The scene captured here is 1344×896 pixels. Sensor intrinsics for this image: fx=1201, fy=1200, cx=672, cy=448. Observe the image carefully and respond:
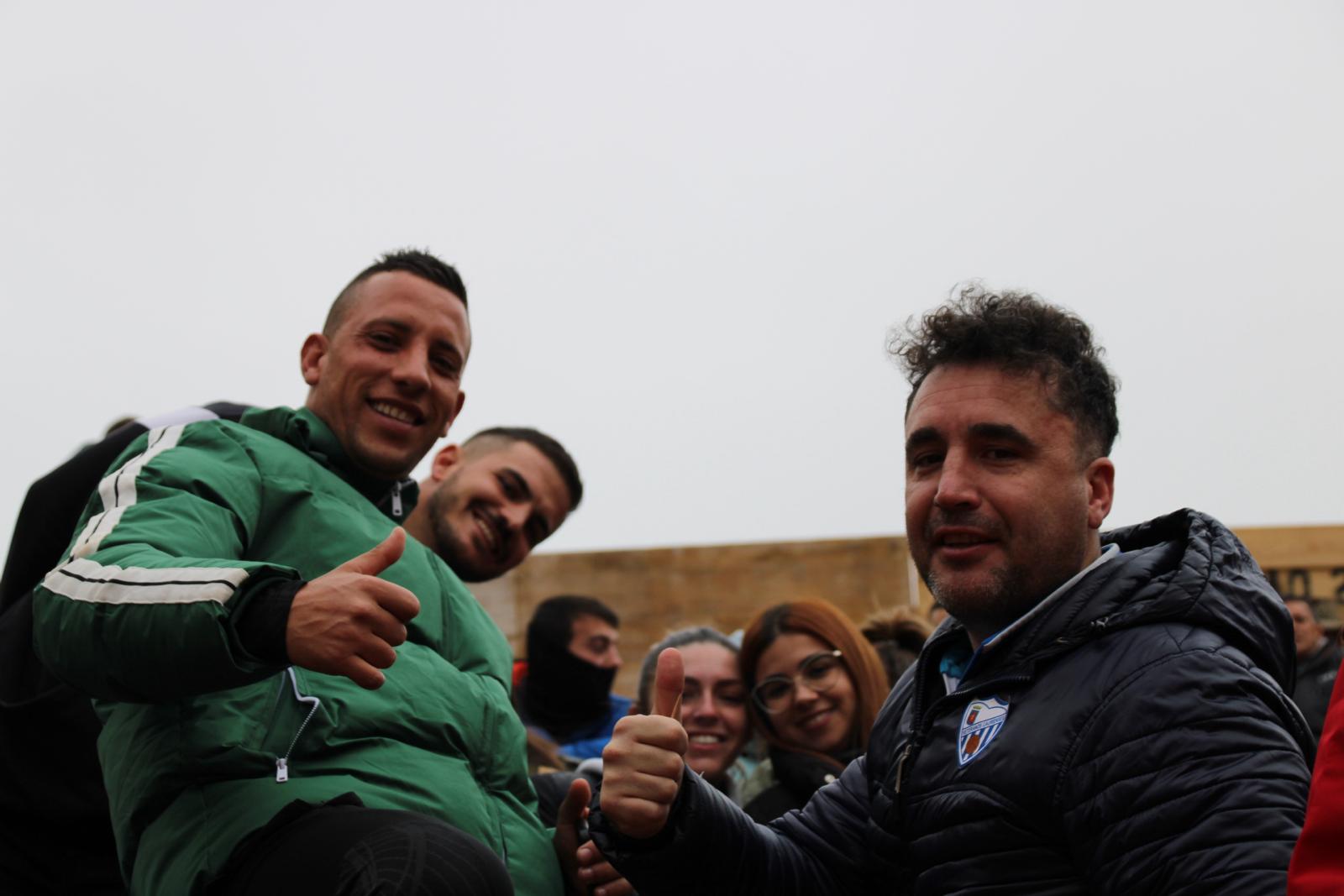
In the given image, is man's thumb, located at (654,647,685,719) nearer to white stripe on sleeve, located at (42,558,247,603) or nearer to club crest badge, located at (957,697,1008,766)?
club crest badge, located at (957,697,1008,766)

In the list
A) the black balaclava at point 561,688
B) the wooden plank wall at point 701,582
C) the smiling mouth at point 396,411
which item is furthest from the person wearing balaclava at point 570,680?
the smiling mouth at point 396,411

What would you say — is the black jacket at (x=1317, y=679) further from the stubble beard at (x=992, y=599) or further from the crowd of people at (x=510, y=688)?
the stubble beard at (x=992, y=599)

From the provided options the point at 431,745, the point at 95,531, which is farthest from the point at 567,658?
the point at 95,531

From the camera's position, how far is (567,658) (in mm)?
5852

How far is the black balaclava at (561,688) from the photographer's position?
18.9ft

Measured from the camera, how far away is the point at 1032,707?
80.0 inches

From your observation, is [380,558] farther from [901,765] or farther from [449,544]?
[449,544]

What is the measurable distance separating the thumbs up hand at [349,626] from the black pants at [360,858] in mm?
272

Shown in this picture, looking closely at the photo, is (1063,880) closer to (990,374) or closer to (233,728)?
(990,374)

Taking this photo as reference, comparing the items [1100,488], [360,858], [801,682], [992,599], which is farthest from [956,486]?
[801,682]

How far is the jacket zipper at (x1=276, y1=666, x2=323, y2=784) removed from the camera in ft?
6.64

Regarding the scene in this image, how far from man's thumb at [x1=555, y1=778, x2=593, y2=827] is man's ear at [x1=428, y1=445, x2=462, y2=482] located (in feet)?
6.33

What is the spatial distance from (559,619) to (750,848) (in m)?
3.75

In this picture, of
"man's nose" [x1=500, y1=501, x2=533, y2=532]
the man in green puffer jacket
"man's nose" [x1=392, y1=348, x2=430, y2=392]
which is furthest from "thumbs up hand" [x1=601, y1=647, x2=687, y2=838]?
"man's nose" [x1=500, y1=501, x2=533, y2=532]
